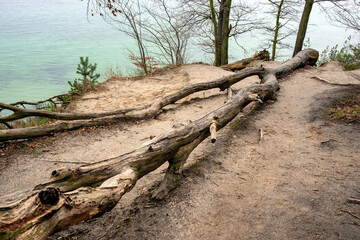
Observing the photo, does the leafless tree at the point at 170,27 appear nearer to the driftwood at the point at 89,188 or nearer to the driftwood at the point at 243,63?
the driftwood at the point at 243,63

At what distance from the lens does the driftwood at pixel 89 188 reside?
67.4 inches

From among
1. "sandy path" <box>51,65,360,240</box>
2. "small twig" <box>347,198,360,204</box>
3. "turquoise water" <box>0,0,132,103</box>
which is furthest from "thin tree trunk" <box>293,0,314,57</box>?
"small twig" <box>347,198,360,204</box>

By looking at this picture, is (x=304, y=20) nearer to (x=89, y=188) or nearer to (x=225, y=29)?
(x=225, y=29)

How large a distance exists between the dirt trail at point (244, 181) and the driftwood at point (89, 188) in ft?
1.35

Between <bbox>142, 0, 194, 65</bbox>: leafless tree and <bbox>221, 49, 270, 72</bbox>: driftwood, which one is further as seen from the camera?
<bbox>142, 0, 194, 65</bbox>: leafless tree

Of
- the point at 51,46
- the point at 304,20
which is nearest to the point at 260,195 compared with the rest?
the point at 304,20

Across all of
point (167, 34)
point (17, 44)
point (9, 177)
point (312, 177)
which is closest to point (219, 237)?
point (312, 177)

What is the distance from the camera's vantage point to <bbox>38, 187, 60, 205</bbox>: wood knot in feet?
5.93

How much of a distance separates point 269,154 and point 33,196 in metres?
3.39

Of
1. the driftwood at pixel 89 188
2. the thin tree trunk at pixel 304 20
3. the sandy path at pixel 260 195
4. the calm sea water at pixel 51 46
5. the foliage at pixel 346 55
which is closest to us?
the driftwood at pixel 89 188

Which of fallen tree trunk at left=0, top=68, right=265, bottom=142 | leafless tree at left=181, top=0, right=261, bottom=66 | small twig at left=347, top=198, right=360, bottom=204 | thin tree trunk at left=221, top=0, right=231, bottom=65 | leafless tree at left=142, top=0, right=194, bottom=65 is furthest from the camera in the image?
leafless tree at left=142, top=0, right=194, bottom=65

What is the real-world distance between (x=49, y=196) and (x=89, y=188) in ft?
1.27

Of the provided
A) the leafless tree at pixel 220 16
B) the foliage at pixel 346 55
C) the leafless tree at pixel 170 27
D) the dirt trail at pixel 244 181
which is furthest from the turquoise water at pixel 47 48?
the foliage at pixel 346 55

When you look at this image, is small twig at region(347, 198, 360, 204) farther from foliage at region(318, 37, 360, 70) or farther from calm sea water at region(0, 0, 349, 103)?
calm sea water at region(0, 0, 349, 103)
